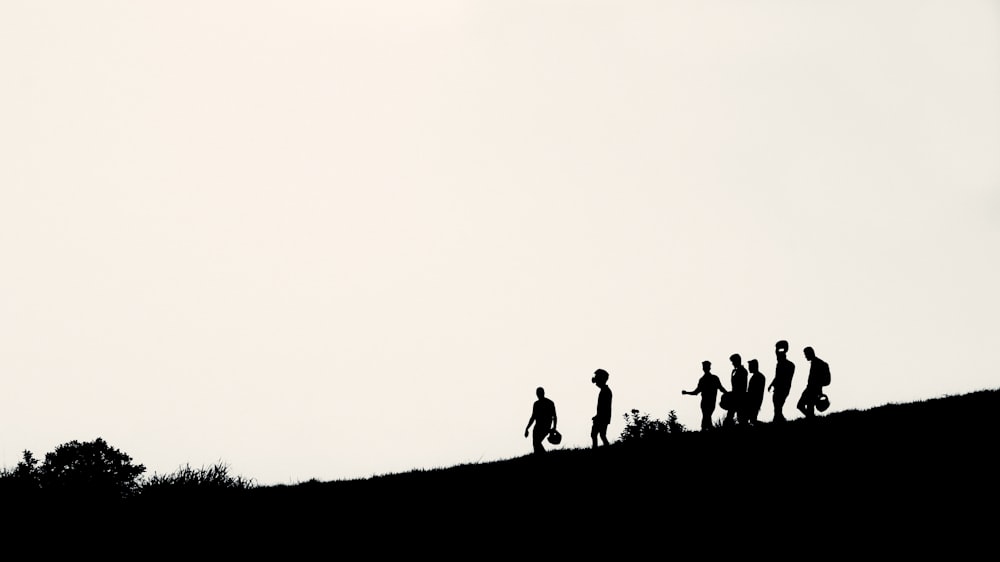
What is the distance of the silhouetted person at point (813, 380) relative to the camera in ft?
61.0

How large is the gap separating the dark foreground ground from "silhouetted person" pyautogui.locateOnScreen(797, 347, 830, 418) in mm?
486

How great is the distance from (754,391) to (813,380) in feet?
4.37

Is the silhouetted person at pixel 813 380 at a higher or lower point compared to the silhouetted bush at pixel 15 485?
higher

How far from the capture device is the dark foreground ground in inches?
430

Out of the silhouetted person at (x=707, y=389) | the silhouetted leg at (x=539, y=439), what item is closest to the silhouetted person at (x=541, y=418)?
the silhouetted leg at (x=539, y=439)

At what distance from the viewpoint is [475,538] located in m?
12.6

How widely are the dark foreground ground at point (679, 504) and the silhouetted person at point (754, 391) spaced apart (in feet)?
3.57

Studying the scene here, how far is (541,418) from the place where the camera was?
20625 mm

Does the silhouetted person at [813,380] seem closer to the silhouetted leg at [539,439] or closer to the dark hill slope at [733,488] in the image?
the dark hill slope at [733,488]

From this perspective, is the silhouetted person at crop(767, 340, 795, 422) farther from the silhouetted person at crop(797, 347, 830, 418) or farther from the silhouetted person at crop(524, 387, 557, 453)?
the silhouetted person at crop(524, 387, 557, 453)

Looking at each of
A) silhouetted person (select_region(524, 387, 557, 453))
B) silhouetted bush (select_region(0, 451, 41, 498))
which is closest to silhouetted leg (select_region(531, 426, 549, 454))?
silhouetted person (select_region(524, 387, 557, 453))

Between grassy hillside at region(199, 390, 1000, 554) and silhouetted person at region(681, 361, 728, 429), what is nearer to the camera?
grassy hillside at region(199, 390, 1000, 554)

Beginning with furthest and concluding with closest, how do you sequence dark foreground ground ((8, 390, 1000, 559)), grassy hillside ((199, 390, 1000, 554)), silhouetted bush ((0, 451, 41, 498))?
silhouetted bush ((0, 451, 41, 498))
grassy hillside ((199, 390, 1000, 554))
dark foreground ground ((8, 390, 1000, 559))

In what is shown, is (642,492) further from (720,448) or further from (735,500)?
(720,448)
